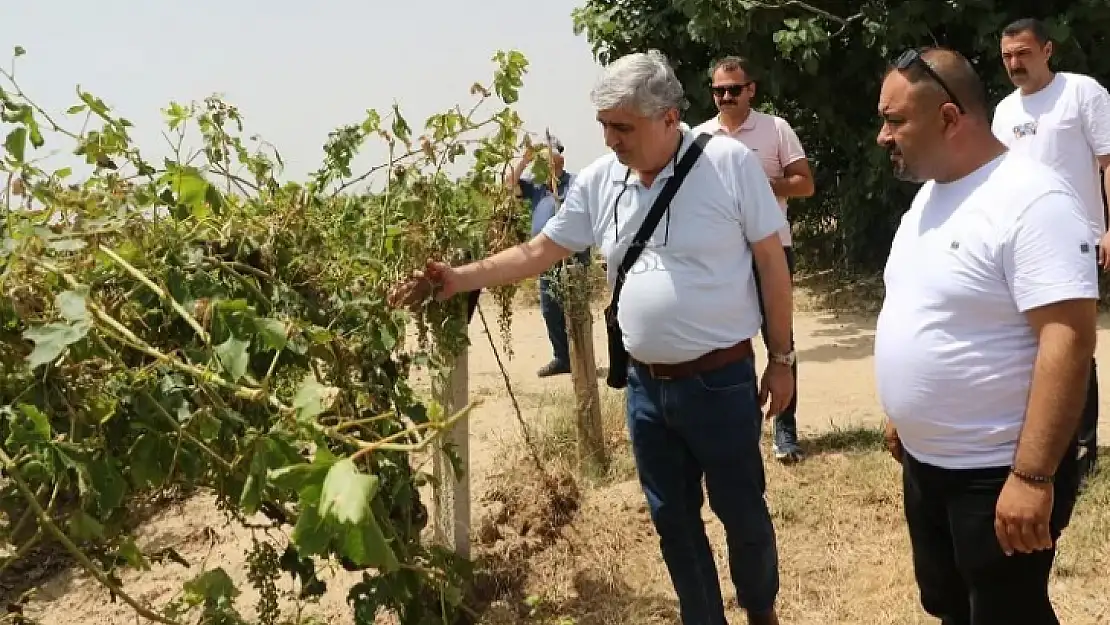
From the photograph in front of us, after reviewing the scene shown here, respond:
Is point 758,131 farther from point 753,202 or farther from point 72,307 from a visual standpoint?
point 72,307

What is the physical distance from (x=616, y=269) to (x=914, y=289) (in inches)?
32.7

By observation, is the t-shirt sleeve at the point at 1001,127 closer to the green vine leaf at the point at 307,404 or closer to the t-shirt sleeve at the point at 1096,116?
the t-shirt sleeve at the point at 1096,116

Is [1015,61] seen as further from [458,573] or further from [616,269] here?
[458,573]

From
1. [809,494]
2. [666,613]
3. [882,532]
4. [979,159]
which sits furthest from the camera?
[809,494]

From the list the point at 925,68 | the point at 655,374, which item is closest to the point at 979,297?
the point at 925,68

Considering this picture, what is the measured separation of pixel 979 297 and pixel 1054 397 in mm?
217

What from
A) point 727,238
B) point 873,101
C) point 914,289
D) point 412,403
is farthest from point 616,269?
point 873,101

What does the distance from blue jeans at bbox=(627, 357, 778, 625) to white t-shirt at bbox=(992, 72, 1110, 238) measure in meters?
1.67

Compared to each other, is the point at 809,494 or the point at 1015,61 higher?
the point at 1015,61

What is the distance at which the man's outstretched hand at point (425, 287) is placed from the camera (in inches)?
102

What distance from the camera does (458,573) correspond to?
2.43 m

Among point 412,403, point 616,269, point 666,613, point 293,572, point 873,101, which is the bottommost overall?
point 666,613

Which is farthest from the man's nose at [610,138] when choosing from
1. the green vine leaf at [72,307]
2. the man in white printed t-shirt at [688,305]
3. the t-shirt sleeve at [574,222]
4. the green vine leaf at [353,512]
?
the green vine leaf at [353,512]

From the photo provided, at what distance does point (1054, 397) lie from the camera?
1.87m
